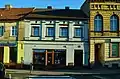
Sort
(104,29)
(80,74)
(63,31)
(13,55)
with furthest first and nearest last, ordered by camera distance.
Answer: (13,55), (63,31), (104,29), (80,74)

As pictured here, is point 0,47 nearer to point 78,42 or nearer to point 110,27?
point 78,42

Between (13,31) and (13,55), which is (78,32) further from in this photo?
(13,55)

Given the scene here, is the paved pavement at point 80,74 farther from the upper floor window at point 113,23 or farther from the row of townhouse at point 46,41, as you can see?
the upper floor window at point 113,23

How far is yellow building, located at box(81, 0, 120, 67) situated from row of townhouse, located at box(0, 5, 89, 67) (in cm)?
91

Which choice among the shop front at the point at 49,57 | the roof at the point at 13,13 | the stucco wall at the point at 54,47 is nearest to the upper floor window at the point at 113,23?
the stucco wall at the point at 54,47

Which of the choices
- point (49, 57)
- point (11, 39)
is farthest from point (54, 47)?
point (11, 39)

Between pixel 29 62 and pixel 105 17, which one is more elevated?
pixel 105 17

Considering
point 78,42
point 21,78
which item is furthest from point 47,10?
point 21,78

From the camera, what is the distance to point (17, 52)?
44656mm

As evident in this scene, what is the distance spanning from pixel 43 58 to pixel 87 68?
5840 mm

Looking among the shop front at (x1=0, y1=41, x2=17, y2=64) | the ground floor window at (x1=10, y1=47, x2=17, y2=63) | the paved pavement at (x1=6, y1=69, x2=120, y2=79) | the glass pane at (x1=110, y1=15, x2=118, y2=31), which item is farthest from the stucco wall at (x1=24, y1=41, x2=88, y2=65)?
the paved pavement at (x1=6, y1=69, x2=120, y2=79)

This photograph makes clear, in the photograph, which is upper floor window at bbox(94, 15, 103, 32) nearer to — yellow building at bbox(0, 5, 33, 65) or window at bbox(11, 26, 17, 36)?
yellow building at bbox(0, 5, 33, 65)

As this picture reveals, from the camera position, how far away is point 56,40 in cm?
4453

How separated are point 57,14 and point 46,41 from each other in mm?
4285
